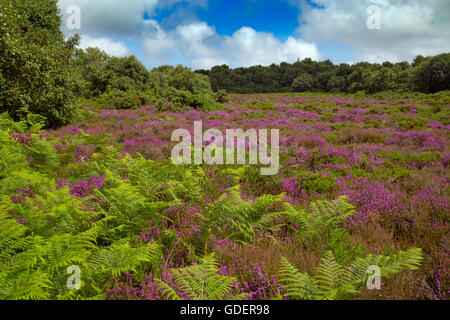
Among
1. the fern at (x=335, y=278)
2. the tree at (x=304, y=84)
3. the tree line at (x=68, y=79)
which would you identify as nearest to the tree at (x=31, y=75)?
the tree line at (x=68, y=79)

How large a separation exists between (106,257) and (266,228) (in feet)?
7.06

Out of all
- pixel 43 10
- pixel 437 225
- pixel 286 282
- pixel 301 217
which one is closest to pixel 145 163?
pixel 301 217

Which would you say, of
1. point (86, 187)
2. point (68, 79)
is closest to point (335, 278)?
point (86, 187)

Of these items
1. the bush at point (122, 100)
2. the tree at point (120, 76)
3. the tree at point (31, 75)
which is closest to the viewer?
the tree at point (31, 75)

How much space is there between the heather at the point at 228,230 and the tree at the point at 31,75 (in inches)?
142

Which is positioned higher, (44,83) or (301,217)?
(44,83)

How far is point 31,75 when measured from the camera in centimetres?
970

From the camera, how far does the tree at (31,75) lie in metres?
8.78

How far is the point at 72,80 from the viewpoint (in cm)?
1241

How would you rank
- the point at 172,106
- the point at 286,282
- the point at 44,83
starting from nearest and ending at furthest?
1. the point at 286,282
2. the point at 44,83
3. the point at 172,106

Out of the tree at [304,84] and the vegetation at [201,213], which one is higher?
the tree at [304,84]

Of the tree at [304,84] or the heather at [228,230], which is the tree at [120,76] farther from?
the tree at [304,84]

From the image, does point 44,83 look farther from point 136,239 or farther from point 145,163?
point 136,239

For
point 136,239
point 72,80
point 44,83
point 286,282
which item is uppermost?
point 72,80
